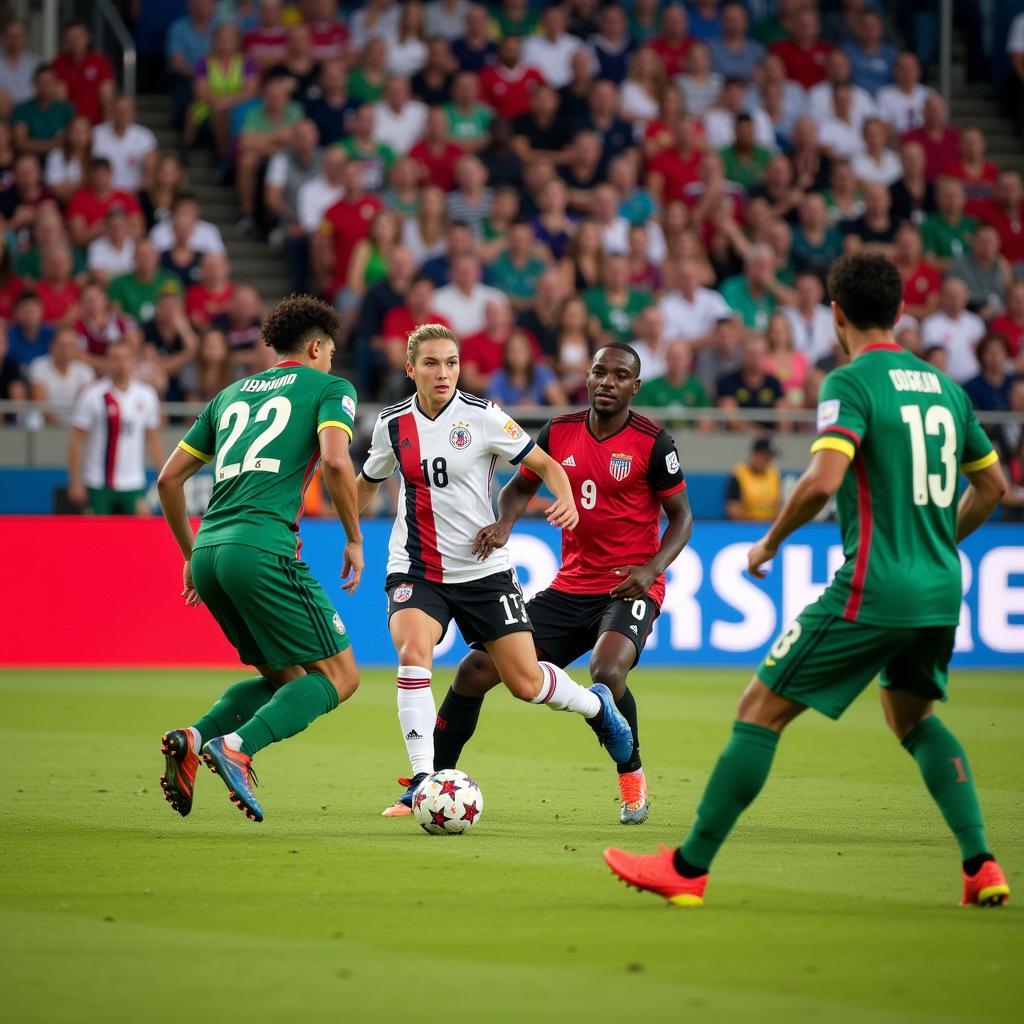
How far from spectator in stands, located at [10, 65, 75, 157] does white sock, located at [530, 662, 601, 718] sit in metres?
12.9

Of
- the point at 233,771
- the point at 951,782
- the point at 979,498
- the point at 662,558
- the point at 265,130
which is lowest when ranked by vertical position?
the point at 233,771

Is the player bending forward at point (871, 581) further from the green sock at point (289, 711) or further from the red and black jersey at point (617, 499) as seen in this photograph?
the red and black jersey at point (617, 499)

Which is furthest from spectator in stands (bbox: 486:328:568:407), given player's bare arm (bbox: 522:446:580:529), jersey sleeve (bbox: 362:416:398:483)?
player's bare arm (bbox: 522:446:580:529)

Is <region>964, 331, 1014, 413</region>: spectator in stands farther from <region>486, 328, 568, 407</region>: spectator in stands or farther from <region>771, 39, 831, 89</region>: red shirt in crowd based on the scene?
<region>771, 39, 831, 89</region>: red shirt in crowd

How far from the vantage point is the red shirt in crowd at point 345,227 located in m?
18.5

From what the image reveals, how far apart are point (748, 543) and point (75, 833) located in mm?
10068

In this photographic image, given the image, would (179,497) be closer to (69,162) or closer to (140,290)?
(140,290)

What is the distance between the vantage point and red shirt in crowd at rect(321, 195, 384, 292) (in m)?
18.5

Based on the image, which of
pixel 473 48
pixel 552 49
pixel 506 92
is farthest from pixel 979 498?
pixel 552 49

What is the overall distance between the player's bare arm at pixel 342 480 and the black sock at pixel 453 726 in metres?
1.07

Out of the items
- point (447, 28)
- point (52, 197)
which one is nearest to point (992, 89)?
point (447, 28)

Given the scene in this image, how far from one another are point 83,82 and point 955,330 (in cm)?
999

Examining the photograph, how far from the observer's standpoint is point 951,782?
6039 millimetres

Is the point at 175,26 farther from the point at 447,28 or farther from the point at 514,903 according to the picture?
the point at 514,903
